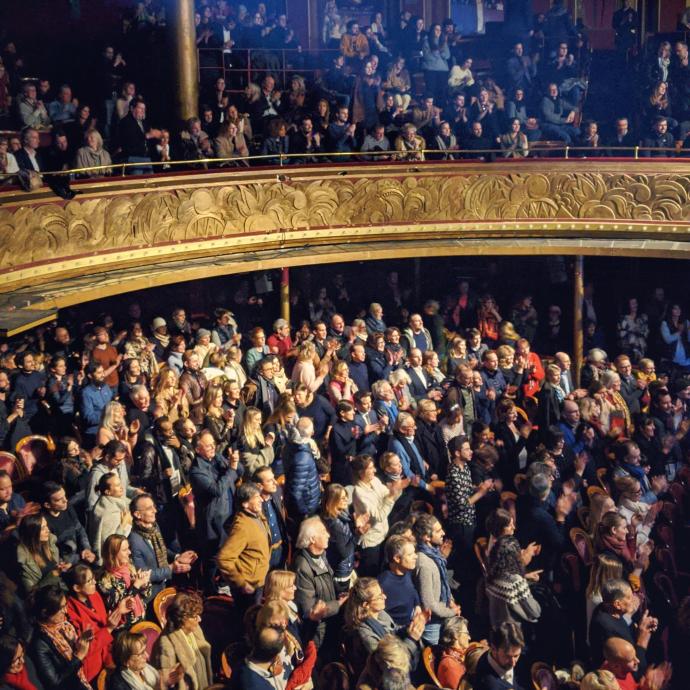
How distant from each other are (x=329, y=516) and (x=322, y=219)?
6013mm

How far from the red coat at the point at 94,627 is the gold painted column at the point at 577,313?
27.8ft

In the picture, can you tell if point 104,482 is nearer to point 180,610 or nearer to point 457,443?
point 180,610

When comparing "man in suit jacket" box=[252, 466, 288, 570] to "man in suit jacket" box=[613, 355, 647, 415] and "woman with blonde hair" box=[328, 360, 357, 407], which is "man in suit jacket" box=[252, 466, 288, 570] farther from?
"man in suit jacket" box=[613, 355, 647, 415]

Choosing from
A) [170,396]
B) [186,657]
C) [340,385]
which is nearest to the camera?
[186,657]

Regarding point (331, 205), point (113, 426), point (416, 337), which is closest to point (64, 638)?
point (113, 426)

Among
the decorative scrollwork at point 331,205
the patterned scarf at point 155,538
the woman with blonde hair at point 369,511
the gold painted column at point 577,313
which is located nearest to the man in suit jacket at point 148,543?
the patterned scarf at point 155,538

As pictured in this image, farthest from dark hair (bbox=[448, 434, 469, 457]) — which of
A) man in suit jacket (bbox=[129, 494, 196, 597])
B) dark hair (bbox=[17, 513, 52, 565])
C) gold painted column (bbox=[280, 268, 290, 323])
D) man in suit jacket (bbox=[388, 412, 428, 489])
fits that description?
gold painted column (bbox=[280, 268, 290, 323])

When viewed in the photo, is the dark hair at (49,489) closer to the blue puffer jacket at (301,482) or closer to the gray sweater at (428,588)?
the blue puffer jacket at (301,482)

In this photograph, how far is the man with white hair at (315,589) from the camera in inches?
411

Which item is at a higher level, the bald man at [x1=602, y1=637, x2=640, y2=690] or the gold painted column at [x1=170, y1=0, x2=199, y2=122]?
the gold painted column at [x1=170, y1=0, x2=199, y2=122]

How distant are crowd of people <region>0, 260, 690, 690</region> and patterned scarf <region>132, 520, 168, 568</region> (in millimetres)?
23

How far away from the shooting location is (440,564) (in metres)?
10.8

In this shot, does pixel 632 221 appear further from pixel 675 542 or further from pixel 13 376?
pixel 13 376

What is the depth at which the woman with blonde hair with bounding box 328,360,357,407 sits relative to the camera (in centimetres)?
1334
